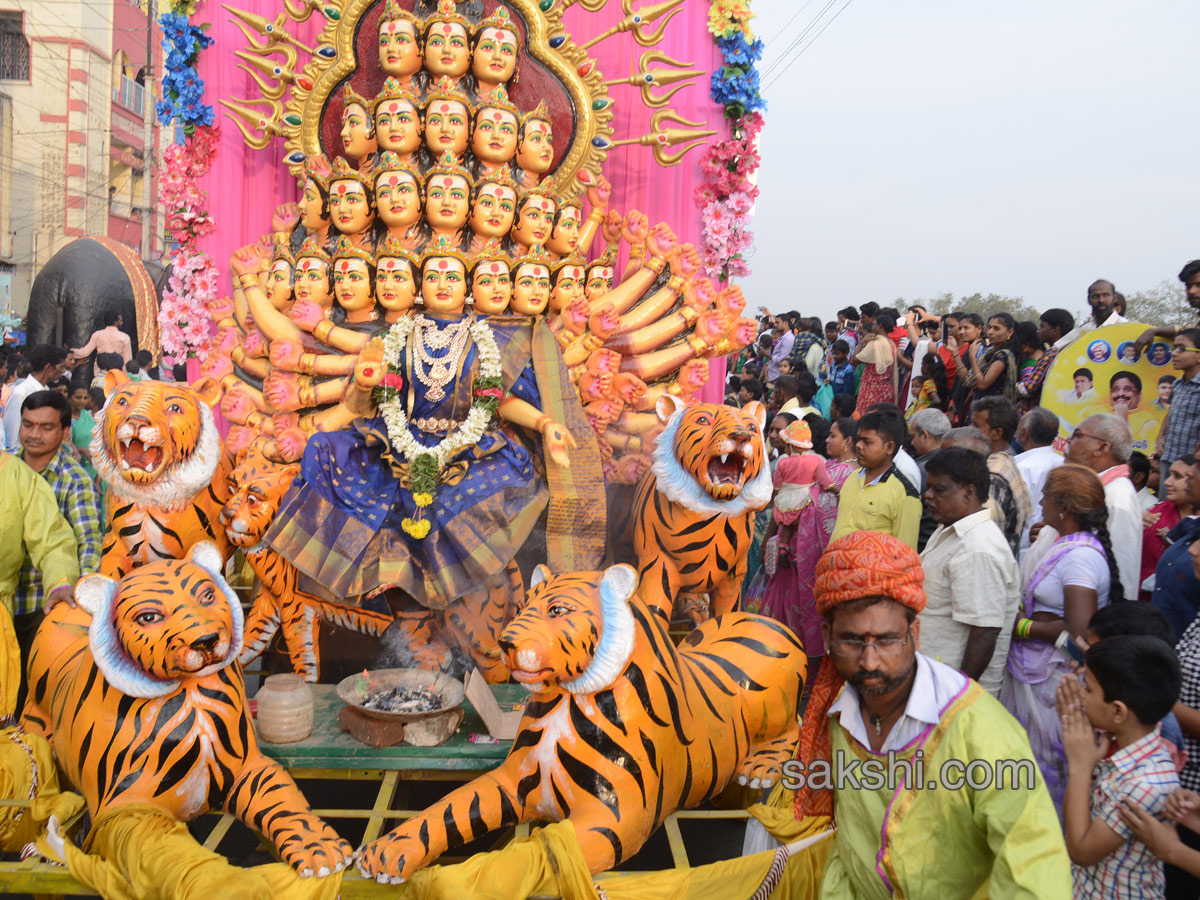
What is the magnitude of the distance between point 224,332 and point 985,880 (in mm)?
4989

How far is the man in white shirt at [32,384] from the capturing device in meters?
6.84

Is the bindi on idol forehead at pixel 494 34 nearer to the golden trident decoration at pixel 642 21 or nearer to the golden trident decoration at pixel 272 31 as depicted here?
the golden trident decoration at pixel 642 21

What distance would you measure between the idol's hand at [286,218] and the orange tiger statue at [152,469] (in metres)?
2.03

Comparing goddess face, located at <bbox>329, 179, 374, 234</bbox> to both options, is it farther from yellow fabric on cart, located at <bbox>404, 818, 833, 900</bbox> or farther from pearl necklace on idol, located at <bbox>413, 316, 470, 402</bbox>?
yellow fabric on cart, located at <bbox>404, 818, 833, 900</bbox>

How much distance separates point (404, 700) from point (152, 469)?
57.9 inches

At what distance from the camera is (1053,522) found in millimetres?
3256

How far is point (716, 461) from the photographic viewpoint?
394 centimetres

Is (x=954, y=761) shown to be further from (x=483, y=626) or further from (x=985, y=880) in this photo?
(x=483, y=626)

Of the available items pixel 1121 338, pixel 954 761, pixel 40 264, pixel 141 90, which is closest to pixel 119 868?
pixel 954 761

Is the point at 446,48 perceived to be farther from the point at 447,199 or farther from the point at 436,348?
the point at 436,348

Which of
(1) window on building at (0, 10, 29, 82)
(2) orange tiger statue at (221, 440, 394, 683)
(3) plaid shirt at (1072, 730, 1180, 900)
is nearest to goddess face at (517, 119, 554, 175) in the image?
(2) orange tiger statue at (221, 440, 394, 683)

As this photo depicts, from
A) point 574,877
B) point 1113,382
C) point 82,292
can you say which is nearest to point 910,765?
point 574,877

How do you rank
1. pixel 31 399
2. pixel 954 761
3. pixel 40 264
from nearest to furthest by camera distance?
1. pixel 954 761
2. pixel 31 399
3. pixel 40 264

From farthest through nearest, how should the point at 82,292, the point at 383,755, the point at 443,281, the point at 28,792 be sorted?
the point at 82,292 < the point at 443,281 < the point at 383,755 < the point at 28,792
